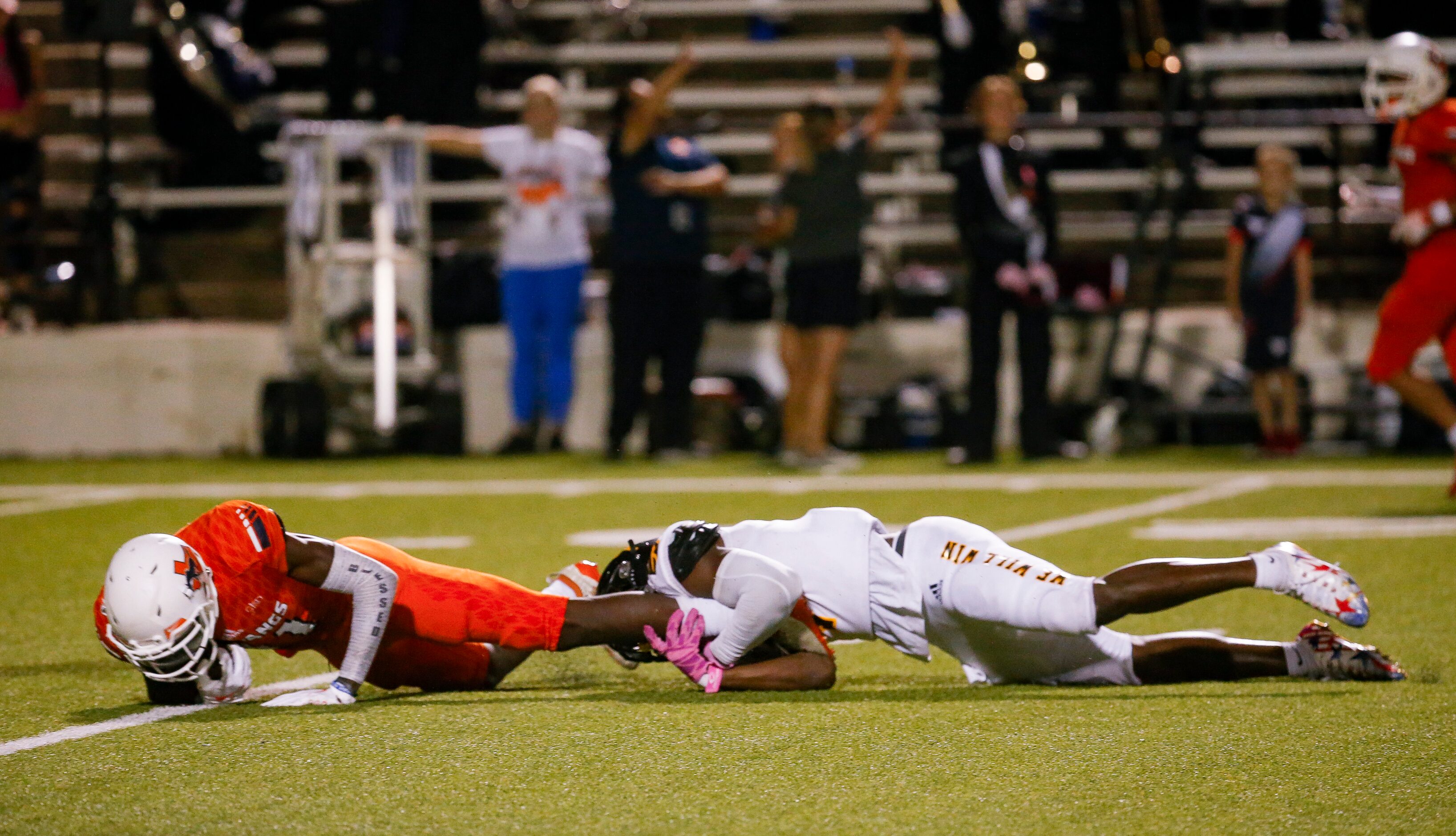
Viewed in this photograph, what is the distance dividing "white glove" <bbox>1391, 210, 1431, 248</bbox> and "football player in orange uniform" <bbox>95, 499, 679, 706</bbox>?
17.2 feet

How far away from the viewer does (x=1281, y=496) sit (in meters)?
9.31

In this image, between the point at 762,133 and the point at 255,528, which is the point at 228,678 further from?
the point at 762,133

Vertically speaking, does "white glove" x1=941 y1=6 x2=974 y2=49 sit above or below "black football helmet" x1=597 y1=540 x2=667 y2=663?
above

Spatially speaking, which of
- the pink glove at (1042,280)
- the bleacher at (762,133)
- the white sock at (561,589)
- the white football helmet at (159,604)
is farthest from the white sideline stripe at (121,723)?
the bleacher at (762,133)

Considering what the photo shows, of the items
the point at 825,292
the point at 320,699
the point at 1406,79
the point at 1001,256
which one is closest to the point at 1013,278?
the point at 1001,256

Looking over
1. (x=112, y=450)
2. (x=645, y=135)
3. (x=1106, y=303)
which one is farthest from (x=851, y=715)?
(x=112, y=450)

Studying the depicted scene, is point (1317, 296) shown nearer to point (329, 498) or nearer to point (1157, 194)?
point (1157, 194)

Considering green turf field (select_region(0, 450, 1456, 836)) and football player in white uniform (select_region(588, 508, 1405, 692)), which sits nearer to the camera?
green turf field (select_region(0, 450, 1456, 836))

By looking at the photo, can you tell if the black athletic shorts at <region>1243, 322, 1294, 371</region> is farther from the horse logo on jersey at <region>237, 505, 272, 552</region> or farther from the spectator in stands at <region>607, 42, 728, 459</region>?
the horse logo on jersey at <region>237, 505, 272, 552</region>

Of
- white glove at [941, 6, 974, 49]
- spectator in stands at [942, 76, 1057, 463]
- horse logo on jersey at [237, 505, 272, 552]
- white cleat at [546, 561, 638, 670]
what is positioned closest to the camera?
horse logo on jersey at [237, 505, 272, 552]

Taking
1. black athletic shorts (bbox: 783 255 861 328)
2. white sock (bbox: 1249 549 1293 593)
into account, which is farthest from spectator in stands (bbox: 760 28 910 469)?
white sock (bbox: 1249 549 1293 593)

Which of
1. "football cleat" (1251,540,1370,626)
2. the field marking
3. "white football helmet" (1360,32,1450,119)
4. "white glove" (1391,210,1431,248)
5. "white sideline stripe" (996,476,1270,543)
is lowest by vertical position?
the field marking

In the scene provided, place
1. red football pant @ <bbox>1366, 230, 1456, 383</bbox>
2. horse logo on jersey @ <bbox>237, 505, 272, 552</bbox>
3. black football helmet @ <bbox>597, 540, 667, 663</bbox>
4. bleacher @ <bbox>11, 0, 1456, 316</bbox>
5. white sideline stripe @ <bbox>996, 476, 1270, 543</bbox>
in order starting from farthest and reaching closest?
1. bleacher @ <bbox>11, 0, 1456, 316</bbox>
2. red football pant @ <bbox>1366, 230, 1456, 383</bbox>
3. white sideline stripe @ <bbox>996, 476, 1270, 543</bbox>
4. black football helmet @ <bbox>597, 540, 667, 663</bbox>
5. horse logo on jersey @ <bbox>237, 505, 272, 552</bbox>

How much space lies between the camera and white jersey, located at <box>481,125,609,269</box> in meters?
11.7
